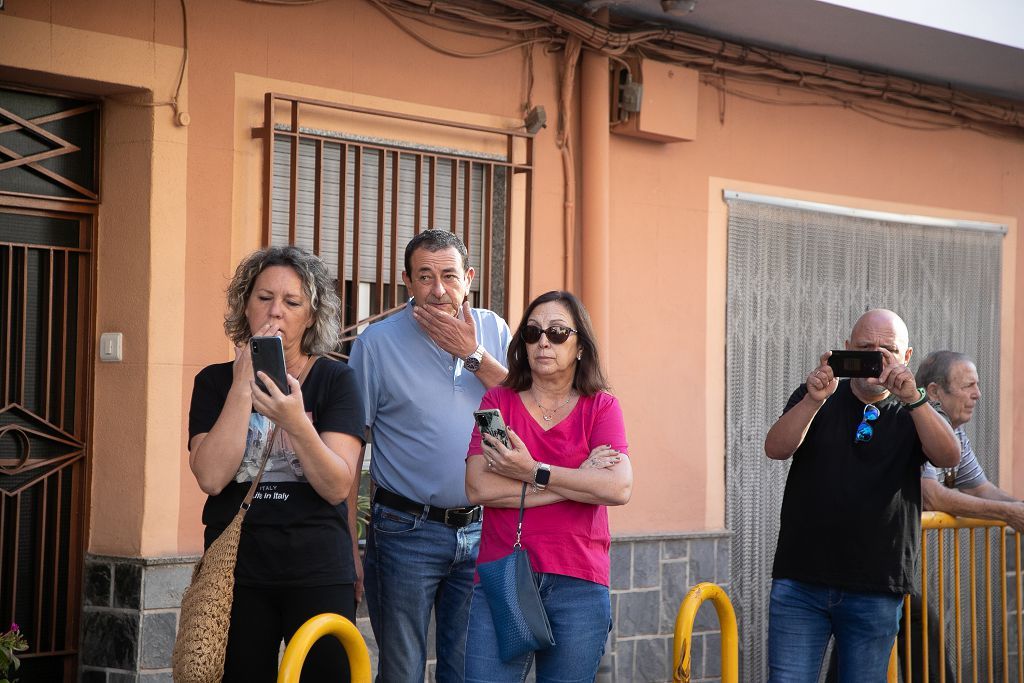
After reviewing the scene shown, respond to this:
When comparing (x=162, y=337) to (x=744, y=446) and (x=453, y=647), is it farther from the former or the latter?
(x=744, y=446)

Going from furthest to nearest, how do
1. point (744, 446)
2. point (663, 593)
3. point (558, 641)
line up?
point (744, 446) < point (663, 593) < point (558, 641)

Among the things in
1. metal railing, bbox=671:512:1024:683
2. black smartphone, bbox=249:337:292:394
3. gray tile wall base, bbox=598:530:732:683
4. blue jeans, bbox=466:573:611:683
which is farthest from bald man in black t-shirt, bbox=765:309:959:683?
gray tile wall base, bbox=598:530:732:683

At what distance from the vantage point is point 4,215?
221 inches

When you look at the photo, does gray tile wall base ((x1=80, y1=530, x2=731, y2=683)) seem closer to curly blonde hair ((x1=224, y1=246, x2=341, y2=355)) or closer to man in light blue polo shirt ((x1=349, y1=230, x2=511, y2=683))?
man in light blue polo shirt ((x1=349, y1=230, x2=511, y2=683))

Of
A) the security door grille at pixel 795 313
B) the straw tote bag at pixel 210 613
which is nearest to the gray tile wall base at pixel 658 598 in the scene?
the security door grille at pixel 795 313


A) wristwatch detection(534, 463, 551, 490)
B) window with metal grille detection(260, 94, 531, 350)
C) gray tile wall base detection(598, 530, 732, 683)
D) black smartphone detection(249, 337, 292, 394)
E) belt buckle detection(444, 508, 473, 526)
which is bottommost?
gray tile wall base detection(598, 530, 732, 683)

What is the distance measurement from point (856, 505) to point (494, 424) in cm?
155

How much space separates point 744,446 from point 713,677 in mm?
1374

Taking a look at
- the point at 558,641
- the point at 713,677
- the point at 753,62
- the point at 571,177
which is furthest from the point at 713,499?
the point at 558,641

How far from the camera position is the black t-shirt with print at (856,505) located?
4.65 m

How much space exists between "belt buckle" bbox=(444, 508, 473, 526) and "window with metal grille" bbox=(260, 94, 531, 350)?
201cm

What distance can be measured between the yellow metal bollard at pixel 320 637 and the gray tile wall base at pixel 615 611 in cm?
220

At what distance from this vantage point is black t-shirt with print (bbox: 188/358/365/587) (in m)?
3.66

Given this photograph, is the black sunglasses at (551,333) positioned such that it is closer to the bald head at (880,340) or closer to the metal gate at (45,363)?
the bald head at (880,340)
